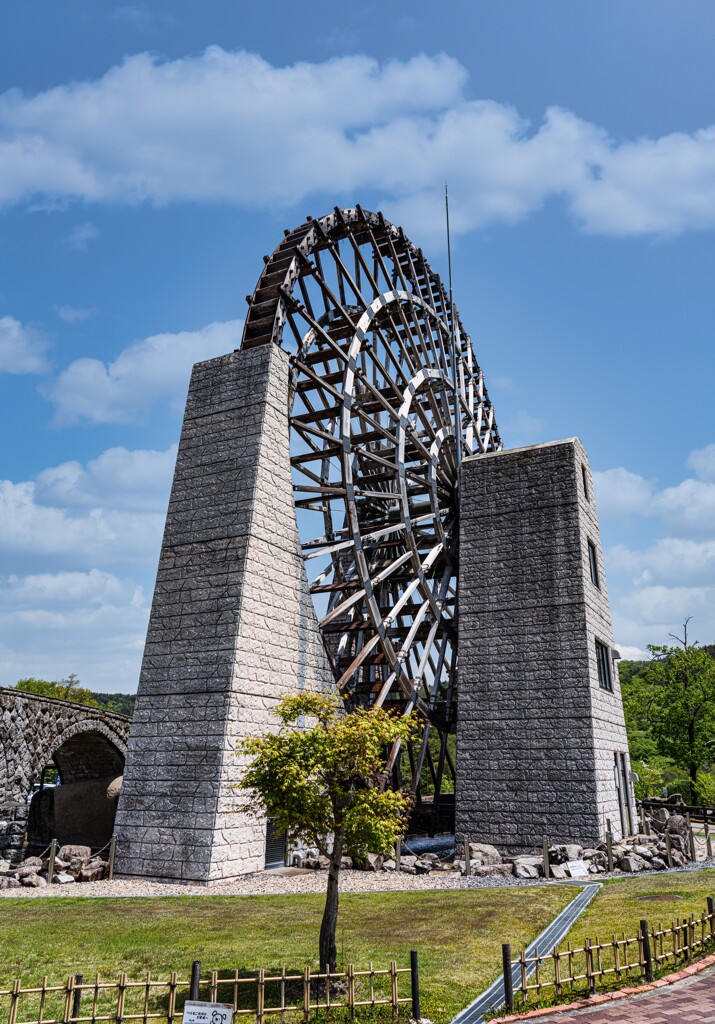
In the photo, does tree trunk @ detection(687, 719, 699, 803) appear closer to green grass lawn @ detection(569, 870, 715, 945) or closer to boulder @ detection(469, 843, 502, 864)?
green grass lawn @ detection(569, 870, 715, 945)

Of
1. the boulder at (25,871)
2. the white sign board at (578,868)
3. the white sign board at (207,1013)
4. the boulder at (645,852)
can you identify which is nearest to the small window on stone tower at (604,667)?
the boulder at (645,852)

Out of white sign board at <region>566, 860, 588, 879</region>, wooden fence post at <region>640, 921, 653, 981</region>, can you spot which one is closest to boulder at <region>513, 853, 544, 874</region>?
white sign board at <region>566, 860, 588, 879</region>

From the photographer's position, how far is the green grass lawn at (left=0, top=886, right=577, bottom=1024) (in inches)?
301

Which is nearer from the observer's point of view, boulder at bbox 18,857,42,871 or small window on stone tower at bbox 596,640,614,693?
boulder at bbox 18,857,42,871

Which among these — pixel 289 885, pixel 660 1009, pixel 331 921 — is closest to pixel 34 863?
pixel 289 885

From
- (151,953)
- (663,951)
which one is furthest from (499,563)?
(151,953)

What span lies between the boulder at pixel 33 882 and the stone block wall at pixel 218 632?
4.22 ft

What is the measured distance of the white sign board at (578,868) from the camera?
14.0 meters

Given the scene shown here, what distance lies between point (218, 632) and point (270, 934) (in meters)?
5.81

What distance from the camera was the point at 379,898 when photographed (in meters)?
11.5

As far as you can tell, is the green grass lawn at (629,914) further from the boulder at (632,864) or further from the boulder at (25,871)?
the boulder at (25,871)

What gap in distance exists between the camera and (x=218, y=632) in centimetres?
1392

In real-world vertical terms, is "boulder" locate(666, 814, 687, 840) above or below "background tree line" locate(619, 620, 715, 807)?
below

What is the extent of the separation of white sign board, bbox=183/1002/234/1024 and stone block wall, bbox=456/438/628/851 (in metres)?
12.4
